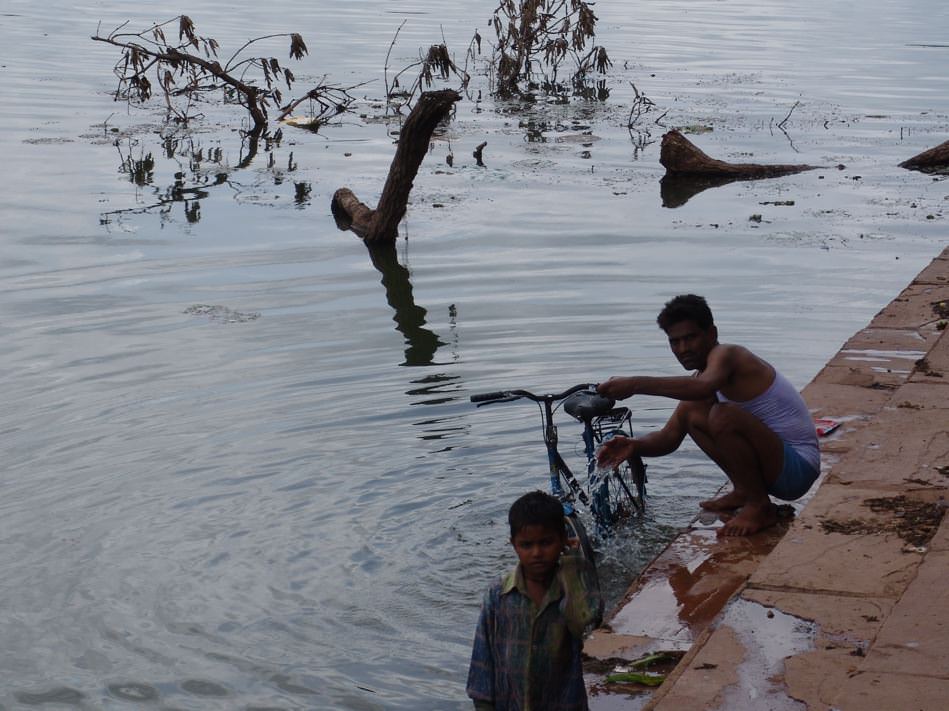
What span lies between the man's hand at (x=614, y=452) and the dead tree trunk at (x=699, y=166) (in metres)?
10.4

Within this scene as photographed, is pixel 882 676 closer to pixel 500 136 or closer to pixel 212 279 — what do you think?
pixel 212 279

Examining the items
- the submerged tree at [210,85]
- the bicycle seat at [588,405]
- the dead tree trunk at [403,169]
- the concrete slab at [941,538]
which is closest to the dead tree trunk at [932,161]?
the dead tree trunk at [403,169]

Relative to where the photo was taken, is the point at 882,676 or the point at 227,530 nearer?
the point at 882,676

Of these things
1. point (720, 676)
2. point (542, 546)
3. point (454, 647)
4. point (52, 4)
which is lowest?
point (454, 647)

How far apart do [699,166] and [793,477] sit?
10.3 metres

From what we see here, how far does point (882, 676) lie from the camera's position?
4.08m

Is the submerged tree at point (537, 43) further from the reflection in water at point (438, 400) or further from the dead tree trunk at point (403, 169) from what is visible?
the reflection in water at point (438, 400)

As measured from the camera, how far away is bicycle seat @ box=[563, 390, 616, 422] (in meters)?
5.46

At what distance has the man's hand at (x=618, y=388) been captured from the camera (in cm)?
535

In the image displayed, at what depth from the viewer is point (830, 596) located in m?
4.88

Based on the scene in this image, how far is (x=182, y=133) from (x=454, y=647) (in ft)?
48.3

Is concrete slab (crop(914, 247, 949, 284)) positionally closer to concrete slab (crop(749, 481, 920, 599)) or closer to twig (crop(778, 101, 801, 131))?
concrete slab (crop(749, 481, 920, 599))

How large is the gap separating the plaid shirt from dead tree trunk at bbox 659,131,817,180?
12366 millimetres

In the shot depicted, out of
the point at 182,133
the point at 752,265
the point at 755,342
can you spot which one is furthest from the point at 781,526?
the point at 182,133
